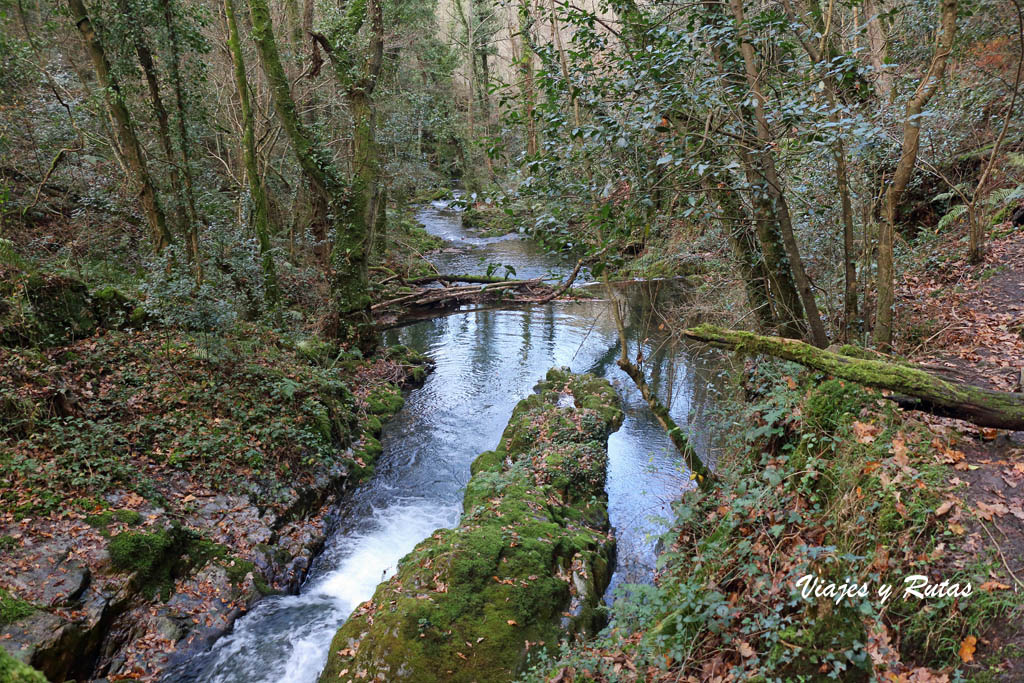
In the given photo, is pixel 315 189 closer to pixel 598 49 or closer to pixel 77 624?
pixel 598 49

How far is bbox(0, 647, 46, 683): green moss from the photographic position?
1297mm

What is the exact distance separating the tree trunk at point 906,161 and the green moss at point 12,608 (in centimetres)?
836

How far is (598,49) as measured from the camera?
239 inches

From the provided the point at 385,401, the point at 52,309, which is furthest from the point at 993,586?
the point at 52,309

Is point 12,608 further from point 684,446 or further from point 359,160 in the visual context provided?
point 359,160

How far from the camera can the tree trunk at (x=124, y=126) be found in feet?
30.8

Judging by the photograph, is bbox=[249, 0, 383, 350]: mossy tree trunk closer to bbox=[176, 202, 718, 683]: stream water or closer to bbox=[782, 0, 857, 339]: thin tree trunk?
bbox=[176, 202, 718, 683]: stream water

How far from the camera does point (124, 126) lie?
984 cm

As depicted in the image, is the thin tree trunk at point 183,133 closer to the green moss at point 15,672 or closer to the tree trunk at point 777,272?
the tree trunk at point 777,272

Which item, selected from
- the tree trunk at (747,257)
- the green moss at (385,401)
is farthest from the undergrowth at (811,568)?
the green moss at (385,401)

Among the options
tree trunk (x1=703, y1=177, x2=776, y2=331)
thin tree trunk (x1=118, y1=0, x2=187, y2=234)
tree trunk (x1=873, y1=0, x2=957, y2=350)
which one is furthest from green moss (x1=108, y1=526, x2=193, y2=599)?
tree trunk (x1=873, y1=0, x2=957, y2=350)

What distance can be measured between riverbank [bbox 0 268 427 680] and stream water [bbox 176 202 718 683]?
36 cm

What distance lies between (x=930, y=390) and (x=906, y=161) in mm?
2530

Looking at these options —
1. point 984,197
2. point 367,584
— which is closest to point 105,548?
point 367,584
